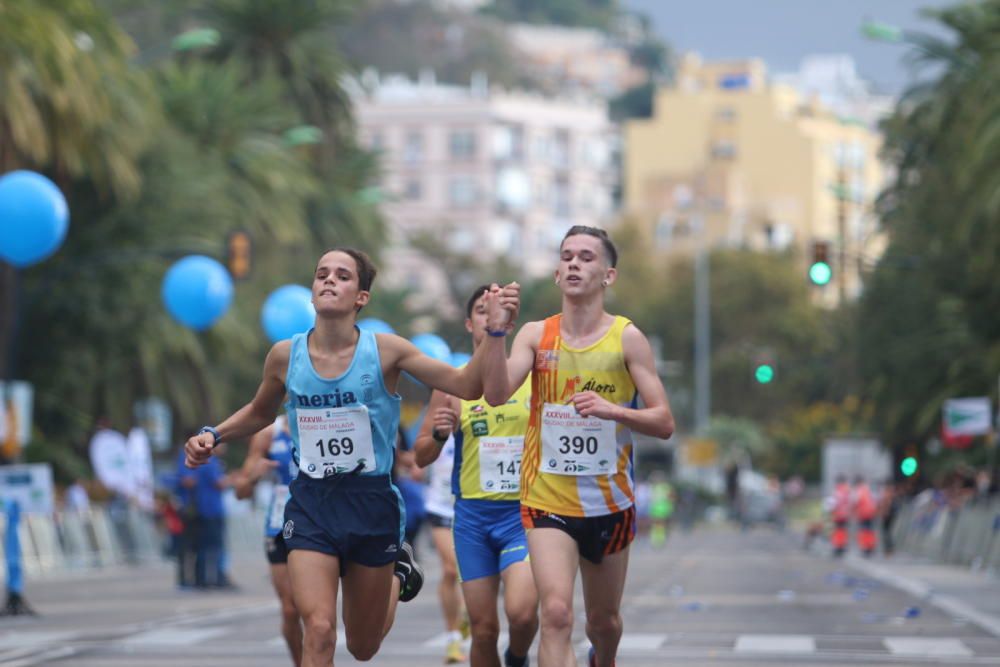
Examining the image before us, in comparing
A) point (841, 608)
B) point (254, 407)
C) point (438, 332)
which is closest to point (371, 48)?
point (438, 332)

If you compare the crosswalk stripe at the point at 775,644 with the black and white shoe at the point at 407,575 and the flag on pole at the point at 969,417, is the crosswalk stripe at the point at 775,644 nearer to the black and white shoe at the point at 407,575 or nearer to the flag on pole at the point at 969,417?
the black and white shoe at the point at 407,575

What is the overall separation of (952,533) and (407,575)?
29.0 m

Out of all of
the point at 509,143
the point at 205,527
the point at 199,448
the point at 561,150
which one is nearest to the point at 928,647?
the point at 199,448

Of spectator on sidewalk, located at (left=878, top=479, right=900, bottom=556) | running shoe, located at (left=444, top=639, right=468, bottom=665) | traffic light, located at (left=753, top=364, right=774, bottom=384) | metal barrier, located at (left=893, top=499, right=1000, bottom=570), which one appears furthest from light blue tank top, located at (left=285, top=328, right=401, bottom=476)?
spectator on sidewalk, located at (left=878, top=479, right=900, bottom=556)

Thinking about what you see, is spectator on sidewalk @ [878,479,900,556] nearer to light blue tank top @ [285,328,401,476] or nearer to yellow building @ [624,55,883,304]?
light blue tank top @ [285,328,401,476]

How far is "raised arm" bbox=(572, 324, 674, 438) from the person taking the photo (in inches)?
379

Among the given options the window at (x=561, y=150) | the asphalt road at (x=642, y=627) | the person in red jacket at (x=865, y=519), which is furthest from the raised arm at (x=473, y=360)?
the window at (x=561, y=150)

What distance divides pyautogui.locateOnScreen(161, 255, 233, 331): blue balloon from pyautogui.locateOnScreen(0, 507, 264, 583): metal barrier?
142 inches

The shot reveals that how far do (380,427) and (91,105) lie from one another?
1116 inches

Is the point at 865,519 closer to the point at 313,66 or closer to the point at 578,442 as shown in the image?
the point at 313,66

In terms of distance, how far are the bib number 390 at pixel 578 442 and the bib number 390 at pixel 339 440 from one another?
0.87 meters

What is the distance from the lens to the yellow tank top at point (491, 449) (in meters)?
12.1

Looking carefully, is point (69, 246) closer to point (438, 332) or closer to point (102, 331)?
point (102, 331)

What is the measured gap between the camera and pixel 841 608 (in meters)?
22.6
